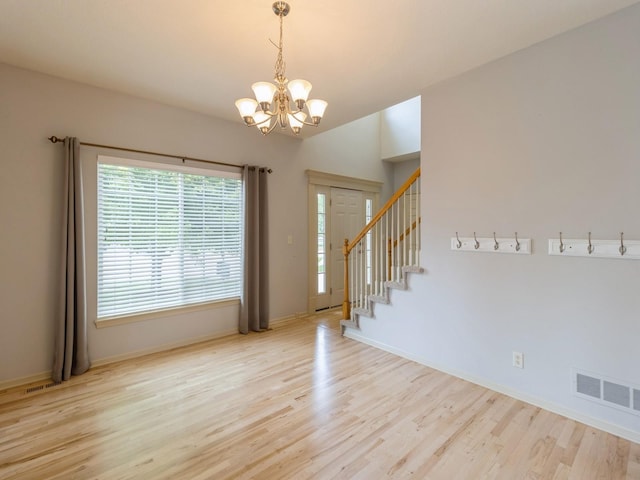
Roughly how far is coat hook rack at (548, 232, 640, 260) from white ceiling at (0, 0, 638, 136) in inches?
59.7

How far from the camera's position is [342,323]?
13.2 ft

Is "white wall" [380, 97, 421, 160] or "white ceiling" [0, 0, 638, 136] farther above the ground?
"white wall" [380, 97, 421, 160]

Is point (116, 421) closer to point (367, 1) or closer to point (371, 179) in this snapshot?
point (367, 1)

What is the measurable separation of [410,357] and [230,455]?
204 centimetres

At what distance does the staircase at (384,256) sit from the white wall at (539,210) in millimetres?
196

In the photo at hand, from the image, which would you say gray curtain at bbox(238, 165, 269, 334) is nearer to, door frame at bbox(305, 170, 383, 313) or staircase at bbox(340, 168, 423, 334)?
door frame at bbox(305, 170, 383, 313)

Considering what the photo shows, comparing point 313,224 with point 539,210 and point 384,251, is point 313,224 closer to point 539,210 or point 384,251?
point 384,251

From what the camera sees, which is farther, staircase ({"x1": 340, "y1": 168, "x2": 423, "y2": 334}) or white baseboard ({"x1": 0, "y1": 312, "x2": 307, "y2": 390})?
staircase ({"x1": 340, "y1": 168, "x2": 423, "y2": 334})

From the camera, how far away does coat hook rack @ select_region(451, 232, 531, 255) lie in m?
2.50

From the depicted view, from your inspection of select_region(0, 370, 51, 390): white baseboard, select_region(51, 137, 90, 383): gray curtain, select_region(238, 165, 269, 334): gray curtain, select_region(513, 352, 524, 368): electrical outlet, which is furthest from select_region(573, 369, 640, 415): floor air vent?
select_region(0, 370, 51, 390): white baseboard

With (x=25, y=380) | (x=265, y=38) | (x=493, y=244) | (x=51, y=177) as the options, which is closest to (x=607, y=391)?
(x=493, y=244)

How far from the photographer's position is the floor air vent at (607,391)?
6.64ft

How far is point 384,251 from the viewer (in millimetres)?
→ 3867

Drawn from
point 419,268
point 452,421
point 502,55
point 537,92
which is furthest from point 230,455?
point 502,55
